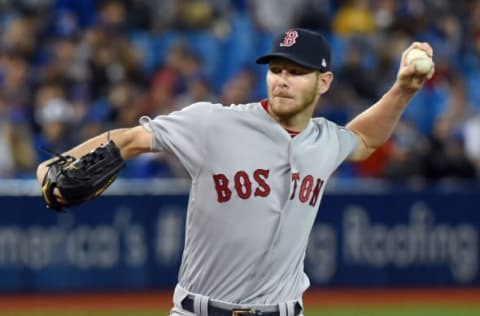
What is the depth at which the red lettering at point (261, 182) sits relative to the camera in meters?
5.59

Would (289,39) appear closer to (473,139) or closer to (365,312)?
(365,312)

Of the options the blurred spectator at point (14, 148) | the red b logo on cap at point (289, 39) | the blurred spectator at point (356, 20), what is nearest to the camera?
the red b logo on cap at point (289, 39)

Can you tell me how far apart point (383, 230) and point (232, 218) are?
7972 millimetres

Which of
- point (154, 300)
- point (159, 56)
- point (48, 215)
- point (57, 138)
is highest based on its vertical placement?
point (159, 56)

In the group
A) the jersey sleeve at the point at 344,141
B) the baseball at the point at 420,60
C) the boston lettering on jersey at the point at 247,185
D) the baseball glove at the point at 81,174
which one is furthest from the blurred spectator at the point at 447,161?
the baseball glove at the point at 81,174

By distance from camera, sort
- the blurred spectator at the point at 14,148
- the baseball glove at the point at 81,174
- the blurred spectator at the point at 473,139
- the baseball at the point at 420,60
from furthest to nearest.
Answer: the blurred spectator at the point at 473,139, the blurred spectator at the point at 14,148, the baseball at the point at 420,60, the baseball glove at the point at 81,174

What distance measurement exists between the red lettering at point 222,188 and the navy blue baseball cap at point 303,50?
57 centimetres

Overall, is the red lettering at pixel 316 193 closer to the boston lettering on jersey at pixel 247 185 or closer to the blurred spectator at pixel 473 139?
the boston lettering on jersey at pixel 247 185

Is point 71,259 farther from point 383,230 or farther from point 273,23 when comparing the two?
point 273,23

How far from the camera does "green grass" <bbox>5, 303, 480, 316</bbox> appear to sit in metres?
11.5

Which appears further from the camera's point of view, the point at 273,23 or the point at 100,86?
the point at 273,23

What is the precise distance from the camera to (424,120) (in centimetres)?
1512

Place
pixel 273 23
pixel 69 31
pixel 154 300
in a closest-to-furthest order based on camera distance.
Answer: pixel 154 300 < pixel 69 31 < pixel 273 23

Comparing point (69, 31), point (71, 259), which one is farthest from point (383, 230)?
point (69, 31)
